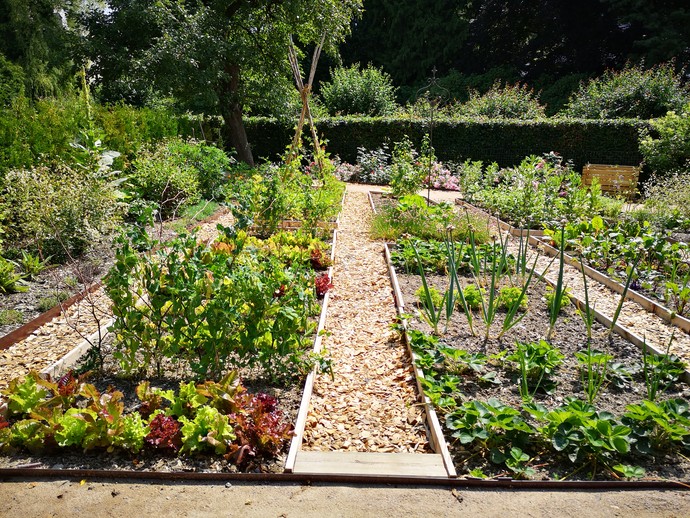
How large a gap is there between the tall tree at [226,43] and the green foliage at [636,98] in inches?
287

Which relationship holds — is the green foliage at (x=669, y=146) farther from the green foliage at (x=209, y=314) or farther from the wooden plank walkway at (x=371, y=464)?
the wooden plank walkway at (x=371, y=464)

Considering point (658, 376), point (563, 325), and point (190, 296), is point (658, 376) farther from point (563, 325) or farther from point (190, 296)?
point (190, 296)

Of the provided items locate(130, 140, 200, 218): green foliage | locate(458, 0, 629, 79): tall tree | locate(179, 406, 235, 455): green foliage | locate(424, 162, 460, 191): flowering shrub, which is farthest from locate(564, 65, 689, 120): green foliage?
locate(179, 406, 235, 455): green foliage

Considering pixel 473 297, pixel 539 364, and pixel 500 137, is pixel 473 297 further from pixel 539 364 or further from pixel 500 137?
pixel 500 137

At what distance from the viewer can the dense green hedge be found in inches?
512

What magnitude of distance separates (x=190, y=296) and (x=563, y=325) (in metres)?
2.83

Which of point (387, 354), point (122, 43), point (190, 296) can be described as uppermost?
point (122, 43)

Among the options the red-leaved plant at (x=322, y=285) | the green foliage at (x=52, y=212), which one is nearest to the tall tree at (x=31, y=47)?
the green foliage at (x=52, y=212)

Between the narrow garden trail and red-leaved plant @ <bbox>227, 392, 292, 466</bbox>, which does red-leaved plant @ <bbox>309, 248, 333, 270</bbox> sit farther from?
red-leaved plant @ <bbox>227, 392, 292, 466</bbox>

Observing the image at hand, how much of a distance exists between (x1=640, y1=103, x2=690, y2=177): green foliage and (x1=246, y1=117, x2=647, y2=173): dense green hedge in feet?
3.64

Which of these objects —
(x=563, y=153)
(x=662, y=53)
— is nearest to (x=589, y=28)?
(x=662, y=53)

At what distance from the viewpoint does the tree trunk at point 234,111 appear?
12.4 m

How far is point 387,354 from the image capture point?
11.9 feet

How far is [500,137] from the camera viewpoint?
13594mm
